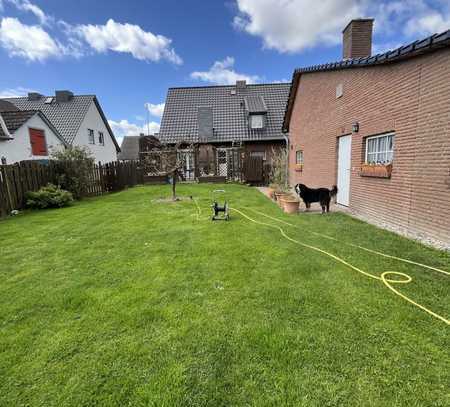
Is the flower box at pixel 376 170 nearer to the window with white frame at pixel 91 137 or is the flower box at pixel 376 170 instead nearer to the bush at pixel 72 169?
the bush at pixel 72 169

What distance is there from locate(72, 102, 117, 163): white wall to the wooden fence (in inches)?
260

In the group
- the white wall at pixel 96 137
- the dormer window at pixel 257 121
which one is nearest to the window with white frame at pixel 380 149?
the dormer window at pixel 257 121

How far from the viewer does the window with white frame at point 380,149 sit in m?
5.23

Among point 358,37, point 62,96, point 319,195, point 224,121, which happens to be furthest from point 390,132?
point 62,96

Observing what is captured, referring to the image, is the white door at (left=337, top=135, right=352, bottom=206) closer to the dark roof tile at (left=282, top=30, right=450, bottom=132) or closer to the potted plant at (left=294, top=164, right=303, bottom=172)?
the dark roof tile at (left=282, top=30, right=450, bottom=132)

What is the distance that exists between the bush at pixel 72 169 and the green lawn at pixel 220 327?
6.19 m

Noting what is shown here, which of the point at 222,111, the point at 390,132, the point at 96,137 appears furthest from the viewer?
the point at 96,137

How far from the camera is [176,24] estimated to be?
1248 centimetres

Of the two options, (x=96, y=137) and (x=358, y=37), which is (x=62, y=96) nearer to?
(x=96, y=137)

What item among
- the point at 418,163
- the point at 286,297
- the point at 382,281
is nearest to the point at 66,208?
the point at 286,297

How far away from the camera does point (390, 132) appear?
513 centimetres

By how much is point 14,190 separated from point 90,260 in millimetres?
6143

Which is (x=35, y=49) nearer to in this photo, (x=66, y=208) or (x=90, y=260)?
(x=66, y=208)

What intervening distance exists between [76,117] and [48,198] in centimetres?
1347
